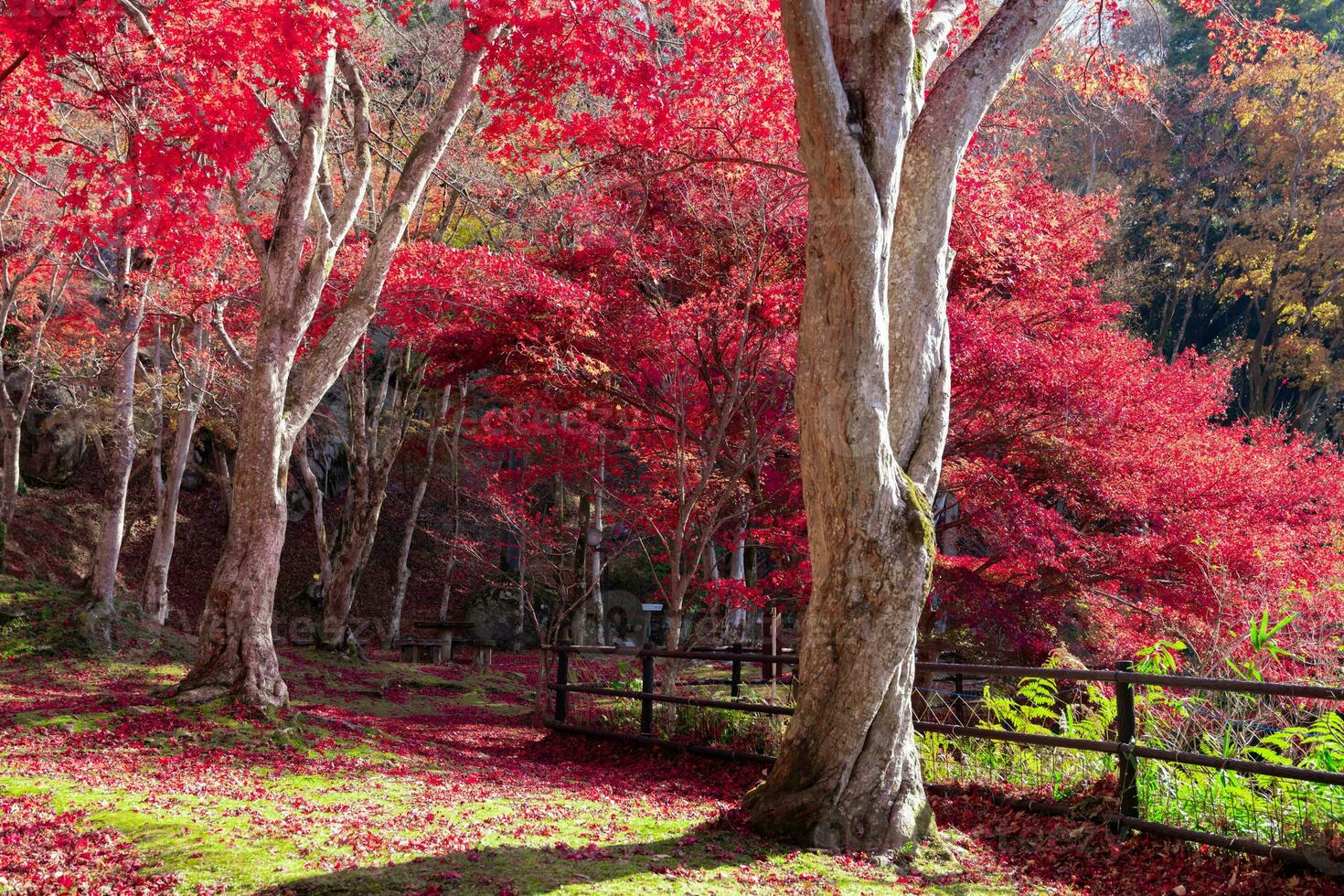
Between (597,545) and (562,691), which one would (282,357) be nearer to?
(562,691)

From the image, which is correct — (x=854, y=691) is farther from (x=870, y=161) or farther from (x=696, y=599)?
(x=696, y=599)

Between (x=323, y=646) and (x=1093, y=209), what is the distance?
1376cm

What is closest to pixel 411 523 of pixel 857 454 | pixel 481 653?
pixel 481 653

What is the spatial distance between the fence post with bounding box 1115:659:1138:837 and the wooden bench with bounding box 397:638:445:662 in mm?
15054

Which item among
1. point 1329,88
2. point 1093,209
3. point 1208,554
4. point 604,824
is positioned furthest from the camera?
point 1329,88

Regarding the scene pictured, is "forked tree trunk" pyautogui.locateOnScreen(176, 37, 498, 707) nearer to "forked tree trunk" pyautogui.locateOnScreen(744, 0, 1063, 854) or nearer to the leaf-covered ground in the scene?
the leaf-covered ground

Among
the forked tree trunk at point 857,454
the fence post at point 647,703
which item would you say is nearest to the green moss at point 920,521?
the forked tree trunk at point 857,454

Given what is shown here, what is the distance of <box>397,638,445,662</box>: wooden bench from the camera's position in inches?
728

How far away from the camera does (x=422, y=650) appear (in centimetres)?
1872

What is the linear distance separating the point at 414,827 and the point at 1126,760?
361 centimetres

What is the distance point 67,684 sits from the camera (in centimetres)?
1085

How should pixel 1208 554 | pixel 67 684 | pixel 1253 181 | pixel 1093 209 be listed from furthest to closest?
pixel 1253 181 → pixel 1093 209 → pixel 67 684 → pixel 1208 554

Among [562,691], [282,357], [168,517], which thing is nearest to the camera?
[282,357]

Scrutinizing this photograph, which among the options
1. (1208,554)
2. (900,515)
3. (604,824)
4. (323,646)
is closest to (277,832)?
(604,824)
